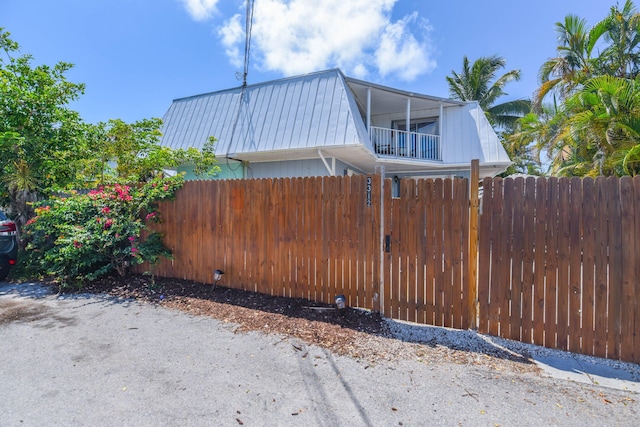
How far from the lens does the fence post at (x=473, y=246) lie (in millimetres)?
3268

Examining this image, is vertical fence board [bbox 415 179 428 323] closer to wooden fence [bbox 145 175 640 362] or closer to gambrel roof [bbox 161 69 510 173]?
wooden fence [bbox 145 175 640 362]

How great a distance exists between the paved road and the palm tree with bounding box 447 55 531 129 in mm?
20925

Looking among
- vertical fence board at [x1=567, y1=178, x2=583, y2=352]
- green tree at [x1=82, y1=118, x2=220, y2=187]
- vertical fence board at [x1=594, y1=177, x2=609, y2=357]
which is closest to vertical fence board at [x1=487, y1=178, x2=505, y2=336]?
vertical fence board at [x1=567, y1=178, x2=583, y2=352]

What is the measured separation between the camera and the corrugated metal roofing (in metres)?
8.12

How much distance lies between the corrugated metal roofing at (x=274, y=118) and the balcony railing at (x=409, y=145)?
2.75 metres

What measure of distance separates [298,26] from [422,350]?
9359mm

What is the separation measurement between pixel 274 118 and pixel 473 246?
7359 millimetres

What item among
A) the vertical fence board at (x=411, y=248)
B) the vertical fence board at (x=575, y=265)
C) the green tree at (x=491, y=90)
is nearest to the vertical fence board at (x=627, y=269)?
the vertical fence board at (x=575, y=265)

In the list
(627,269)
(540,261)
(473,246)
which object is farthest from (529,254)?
(627,269)

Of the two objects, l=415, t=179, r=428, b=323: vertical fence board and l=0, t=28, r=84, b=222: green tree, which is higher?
l=0, t=28, r=84, b=222: green tree

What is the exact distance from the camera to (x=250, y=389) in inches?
93.1

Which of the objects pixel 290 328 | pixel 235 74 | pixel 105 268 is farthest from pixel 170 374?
pixel 235 74

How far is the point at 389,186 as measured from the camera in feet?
12.3

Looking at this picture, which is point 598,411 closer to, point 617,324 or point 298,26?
point 617,324
